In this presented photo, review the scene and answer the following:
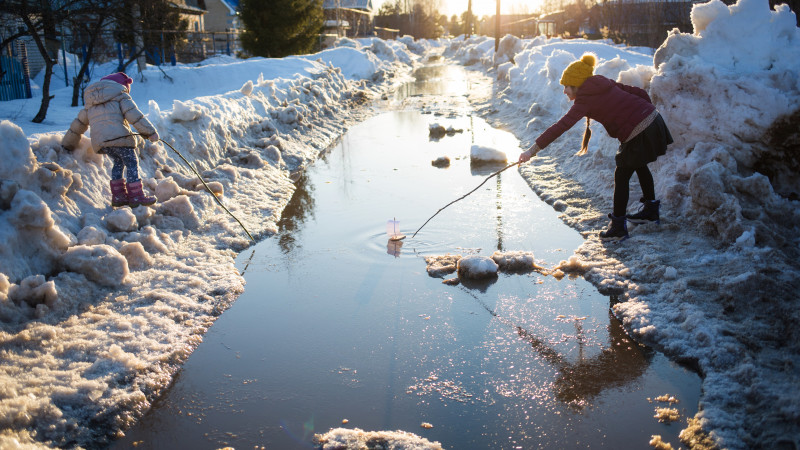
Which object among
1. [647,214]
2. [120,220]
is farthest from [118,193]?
[647,214]

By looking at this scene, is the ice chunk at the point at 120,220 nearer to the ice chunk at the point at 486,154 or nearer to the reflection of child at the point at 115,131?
the reflection of child at the point at 115,131

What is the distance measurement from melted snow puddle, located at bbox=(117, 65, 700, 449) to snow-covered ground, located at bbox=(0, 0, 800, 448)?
23 centimetres

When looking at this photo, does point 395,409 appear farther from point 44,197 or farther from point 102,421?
point 44,197

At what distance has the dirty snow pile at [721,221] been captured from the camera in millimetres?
3408

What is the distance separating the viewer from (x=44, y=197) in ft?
16.6

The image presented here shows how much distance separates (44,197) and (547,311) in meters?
4.29

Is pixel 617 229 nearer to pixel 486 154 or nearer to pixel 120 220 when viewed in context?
pixel 486 154

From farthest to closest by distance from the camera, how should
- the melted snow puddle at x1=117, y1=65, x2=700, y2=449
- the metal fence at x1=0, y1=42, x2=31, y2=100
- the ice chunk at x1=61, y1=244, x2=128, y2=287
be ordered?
the metal fence at x1=0, y1=42, x2=31, y2=100 < the ice chunk at x1=61, y1=244, x2=128, y2=287 < the melted snow puddle at x1=117, y1=65, x2=700, y2=449

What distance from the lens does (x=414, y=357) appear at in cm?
398

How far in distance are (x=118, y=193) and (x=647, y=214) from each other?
5.15 m

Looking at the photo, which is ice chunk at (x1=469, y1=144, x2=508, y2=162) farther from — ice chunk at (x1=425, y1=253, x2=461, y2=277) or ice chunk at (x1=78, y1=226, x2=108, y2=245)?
ice chunk at (x1=78, y1=226, x2=108, y2=245)

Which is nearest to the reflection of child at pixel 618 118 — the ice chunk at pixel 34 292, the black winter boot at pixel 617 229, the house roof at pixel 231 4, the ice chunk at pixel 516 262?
the black winter boot at pixel 617 229

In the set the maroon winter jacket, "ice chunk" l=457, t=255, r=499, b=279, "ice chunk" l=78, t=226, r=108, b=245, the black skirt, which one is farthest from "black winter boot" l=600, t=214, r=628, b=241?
"ice chunk" l=78, t=226, r=108, b=245

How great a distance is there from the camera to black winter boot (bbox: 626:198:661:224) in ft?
18.8
